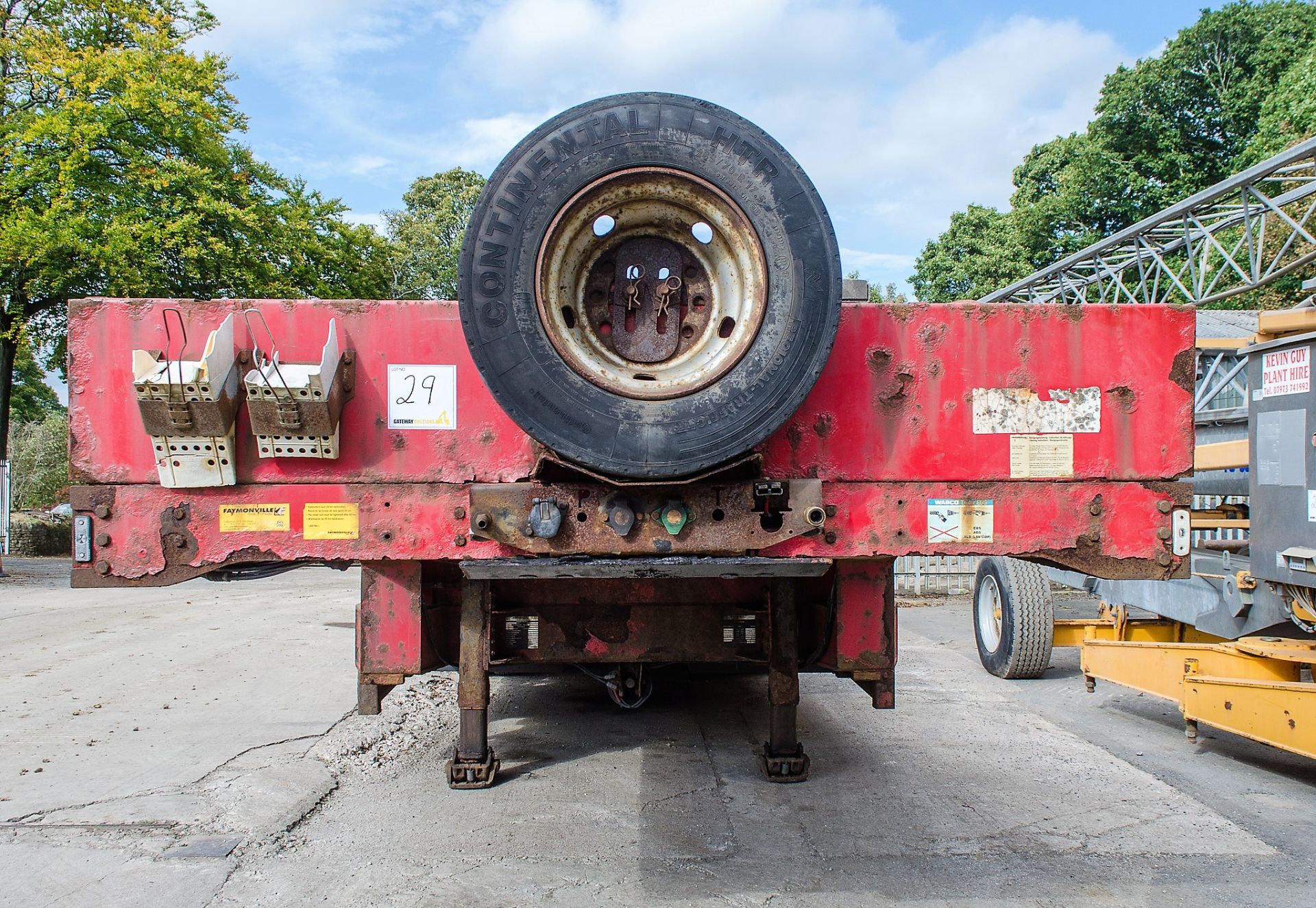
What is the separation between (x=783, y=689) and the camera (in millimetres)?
3998

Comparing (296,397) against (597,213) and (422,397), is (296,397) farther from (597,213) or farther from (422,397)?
(597,213)

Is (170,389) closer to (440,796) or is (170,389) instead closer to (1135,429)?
(440,796)

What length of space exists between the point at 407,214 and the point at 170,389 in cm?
3662

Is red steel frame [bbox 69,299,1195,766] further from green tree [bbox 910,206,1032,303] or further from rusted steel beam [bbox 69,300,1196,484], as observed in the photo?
green tree [bbox 910,206,1032,303]

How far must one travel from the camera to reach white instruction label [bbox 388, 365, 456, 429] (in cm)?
304

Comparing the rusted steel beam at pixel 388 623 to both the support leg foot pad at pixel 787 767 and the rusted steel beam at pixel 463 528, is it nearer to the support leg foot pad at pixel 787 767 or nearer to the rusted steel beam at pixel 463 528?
the rusted steel beam at pixel 463 528

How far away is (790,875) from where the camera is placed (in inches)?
130

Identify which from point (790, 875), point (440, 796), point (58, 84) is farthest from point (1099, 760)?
point (58, 84)

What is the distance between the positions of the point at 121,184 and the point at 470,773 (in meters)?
16.1

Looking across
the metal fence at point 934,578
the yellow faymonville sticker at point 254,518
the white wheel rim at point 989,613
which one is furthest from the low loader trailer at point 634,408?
the metal fence at point 934,578

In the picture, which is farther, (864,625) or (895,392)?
(864,625)

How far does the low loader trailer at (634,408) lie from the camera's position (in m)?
2.68

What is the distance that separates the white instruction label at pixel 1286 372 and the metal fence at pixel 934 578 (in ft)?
26.1

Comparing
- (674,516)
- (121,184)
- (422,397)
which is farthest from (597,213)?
(121,184)
